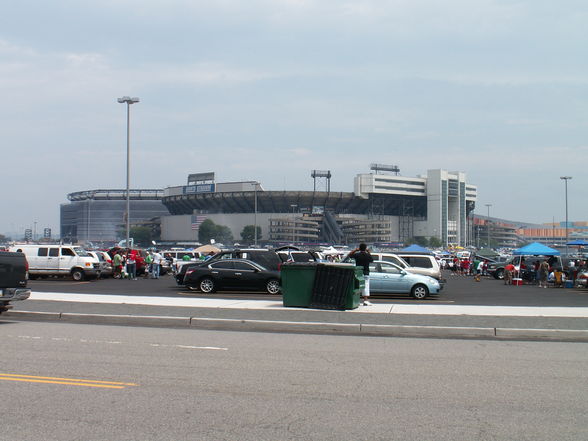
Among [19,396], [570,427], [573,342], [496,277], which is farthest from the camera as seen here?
[496,277]

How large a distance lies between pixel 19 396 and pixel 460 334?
357 inches

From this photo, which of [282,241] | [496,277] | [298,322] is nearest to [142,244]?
[282,241]

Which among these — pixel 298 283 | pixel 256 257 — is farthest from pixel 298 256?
pixel 298 283

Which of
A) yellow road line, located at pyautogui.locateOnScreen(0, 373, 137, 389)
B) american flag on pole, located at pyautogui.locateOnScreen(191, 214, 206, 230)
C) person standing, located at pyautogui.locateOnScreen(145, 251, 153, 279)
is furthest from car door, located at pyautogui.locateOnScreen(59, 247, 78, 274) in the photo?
american flag on pole, located at pyautogui.locateOnScreen(191, 214, 206, 230)

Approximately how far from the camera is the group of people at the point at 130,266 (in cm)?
3638

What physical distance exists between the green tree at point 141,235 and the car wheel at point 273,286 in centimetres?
16023

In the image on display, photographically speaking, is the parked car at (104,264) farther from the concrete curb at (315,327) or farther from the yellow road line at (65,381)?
the yellow road line at (65,381)

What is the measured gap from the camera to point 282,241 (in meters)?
167

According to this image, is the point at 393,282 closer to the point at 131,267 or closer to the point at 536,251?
the point at 536,251

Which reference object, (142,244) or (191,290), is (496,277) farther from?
(142,244)

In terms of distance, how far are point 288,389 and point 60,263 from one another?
29.4m

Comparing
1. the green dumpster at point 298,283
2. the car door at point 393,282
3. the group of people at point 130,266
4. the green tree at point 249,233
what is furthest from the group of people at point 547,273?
the green tree at point 249,233

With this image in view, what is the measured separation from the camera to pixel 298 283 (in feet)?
56.6

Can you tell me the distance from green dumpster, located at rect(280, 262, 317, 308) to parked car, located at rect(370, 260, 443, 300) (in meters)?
7.29
